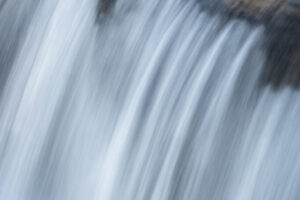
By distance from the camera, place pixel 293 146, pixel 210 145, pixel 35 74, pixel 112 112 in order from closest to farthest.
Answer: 1. pixel 293 146
2. pixel 210 145
3. pixel 112 112
4. pixel 35 74

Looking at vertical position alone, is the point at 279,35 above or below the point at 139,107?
above

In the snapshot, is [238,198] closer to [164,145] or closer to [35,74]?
[164,145]

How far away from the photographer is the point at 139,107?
348 centimetres

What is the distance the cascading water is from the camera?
3086 mm

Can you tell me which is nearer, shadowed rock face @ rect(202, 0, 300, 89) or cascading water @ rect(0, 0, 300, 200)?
shadowed rock face @ rect(202, 0, 300, 89)

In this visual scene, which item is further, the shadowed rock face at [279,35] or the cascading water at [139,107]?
the cascading water at [139,107]

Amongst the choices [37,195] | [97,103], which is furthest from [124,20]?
[37,195]

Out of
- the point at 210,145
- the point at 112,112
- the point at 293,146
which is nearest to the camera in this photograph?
the point at 293,146

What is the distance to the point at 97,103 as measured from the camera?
383 centimetres

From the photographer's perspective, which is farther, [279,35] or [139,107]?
[139,107]

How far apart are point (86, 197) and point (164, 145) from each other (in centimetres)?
62

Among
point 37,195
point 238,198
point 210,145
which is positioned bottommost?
point 37,195

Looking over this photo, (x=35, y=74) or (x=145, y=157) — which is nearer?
(x=145, y=157)

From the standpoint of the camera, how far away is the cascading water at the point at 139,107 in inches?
121
